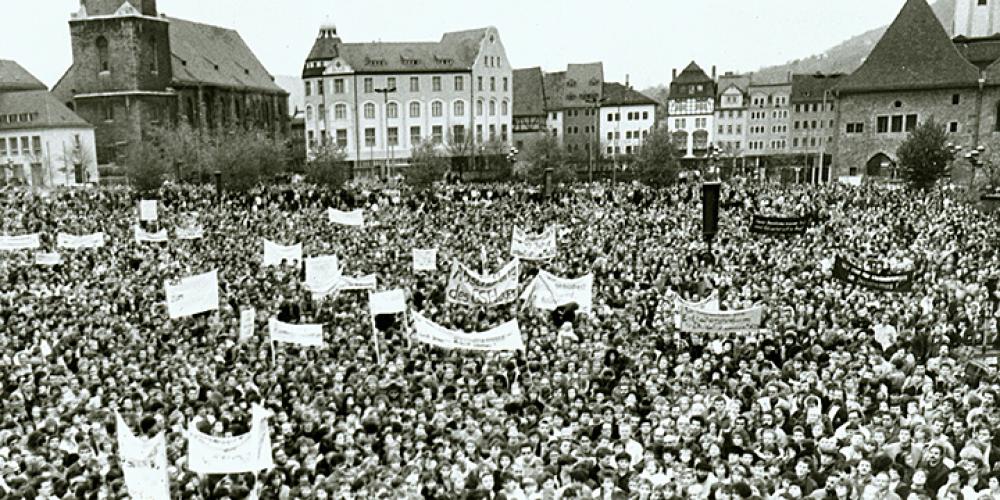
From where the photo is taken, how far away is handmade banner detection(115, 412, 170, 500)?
1020 cm

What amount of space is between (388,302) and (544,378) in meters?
4.83

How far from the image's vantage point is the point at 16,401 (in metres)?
13.9

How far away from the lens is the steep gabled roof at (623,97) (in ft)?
298

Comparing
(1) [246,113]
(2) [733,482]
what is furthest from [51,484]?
(1) [246,113]

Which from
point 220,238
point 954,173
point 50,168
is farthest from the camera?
point 50,168

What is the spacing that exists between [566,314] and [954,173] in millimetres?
52627

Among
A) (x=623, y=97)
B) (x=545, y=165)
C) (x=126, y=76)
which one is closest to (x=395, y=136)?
(x=126, y=76)

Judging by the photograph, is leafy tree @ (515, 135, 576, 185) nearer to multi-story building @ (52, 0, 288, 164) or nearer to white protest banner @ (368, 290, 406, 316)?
multi-story building @ (52, 0, 288, 164)

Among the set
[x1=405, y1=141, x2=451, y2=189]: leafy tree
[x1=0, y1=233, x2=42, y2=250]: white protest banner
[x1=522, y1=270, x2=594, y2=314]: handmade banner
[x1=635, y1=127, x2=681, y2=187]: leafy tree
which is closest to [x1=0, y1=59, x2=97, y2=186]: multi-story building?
[x1=405, y1=141, x2=451, y2=189]: leafy tree

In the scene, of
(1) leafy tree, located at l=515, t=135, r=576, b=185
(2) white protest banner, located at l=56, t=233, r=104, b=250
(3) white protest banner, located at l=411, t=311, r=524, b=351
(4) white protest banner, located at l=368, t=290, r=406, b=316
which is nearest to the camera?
(3) white protest banner, located at l=411, t=311, r=524, b=351

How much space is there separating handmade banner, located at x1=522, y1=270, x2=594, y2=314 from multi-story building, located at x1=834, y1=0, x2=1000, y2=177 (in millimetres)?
49890

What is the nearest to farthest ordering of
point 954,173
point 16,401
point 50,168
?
1. point 16,401
2. point 954,173
3. point 50,168

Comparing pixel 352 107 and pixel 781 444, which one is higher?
pixel 352 107

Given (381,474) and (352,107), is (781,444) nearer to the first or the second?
(381,474)
